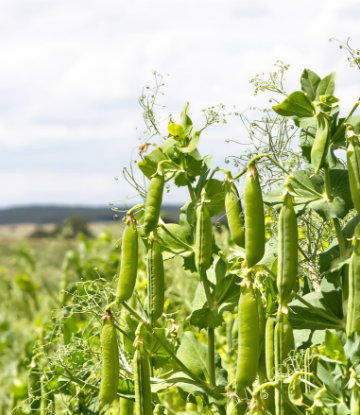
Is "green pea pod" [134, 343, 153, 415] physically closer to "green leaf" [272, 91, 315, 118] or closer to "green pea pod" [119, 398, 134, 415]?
"green pea pod" [119, 398, 134, 415]

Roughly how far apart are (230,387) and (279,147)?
68 centimetres

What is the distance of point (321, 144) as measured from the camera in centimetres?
99

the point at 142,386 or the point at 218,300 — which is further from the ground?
the point at 218,300

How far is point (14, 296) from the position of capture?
513cm

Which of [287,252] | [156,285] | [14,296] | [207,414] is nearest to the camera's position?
[287,252]

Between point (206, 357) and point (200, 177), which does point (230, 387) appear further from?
point (200, 177)

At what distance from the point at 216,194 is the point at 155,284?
12.1 inches

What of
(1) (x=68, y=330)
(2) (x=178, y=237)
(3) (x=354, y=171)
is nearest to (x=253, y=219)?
(3) (x=354, y=171)

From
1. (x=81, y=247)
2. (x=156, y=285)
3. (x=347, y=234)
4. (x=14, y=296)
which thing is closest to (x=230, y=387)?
(x=156, y=285)

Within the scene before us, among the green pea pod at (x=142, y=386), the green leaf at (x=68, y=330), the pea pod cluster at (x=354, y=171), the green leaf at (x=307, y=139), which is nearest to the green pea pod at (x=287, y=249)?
the pea pod cluster at (x=354, y=171)

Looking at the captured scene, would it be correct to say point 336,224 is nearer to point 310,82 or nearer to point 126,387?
point 310,82

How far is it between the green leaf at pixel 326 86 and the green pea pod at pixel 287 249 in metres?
0.31

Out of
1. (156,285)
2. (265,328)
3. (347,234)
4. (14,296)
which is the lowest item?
(14,296)

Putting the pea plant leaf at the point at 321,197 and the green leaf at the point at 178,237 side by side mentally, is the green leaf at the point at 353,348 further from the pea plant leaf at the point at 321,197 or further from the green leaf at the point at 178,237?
the green leaf at the point at 178,237
